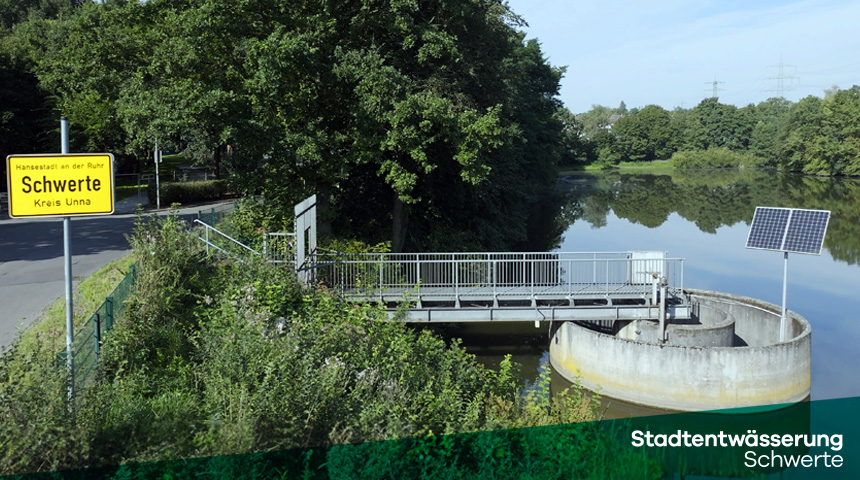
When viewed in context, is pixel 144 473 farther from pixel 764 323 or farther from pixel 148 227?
pixel 764 323

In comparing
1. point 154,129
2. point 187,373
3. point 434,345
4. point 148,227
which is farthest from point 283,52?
point 187,373

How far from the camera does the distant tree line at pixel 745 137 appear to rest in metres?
94.2

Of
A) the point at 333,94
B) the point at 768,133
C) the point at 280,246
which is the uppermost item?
the point at 768,133

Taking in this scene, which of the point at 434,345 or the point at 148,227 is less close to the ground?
the point at 148,227

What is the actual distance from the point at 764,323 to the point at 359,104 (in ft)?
41.8

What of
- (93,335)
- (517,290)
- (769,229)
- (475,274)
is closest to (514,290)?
(517,290)

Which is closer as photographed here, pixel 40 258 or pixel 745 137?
pixel 40 258

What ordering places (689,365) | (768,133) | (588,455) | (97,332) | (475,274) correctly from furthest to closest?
1. (768,133)
2. (475,274)
3. (689,365)
4. (97,332)
5. (588,455)

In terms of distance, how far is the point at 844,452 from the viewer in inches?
589

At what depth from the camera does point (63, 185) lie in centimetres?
743

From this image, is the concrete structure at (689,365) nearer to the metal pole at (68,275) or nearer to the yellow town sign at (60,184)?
the metal pole at (68,275)

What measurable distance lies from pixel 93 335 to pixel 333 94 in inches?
541

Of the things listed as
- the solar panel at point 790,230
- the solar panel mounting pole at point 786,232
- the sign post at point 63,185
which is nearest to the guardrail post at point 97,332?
the sign post at point 63,185

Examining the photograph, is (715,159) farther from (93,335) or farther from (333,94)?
(93,335)
